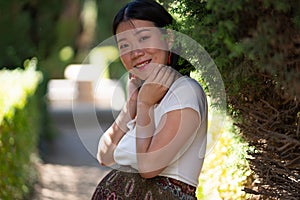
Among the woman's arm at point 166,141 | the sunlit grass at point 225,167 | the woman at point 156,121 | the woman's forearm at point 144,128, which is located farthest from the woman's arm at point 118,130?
the sunlit grass at point 225,167

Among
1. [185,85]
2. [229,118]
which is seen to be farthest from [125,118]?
[229,118]

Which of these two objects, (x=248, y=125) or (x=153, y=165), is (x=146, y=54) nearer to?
(x=153, y=165)

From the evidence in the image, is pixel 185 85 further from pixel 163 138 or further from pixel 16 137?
pixel 16 137

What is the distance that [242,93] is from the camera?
123 inches

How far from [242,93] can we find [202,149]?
1.46 ft

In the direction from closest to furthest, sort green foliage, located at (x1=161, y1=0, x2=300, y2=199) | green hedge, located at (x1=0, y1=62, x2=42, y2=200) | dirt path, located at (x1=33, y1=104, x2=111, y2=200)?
green foliage, located at (x1=161, y1=0, x2=300, y2=199) < green hedge, located at (x1=0, y1=62, x2=42, y2=200) < dirt path, located at (x1=33, y1=104, x2=111, y2=200)

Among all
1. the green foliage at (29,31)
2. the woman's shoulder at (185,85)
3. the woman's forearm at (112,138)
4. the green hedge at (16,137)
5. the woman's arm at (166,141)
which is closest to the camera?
the woman's arm at (166,141)

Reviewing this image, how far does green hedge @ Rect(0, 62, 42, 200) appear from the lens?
254 inches

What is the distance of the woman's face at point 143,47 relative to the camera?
2.84m

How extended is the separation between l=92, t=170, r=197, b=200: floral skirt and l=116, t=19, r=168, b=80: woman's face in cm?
45

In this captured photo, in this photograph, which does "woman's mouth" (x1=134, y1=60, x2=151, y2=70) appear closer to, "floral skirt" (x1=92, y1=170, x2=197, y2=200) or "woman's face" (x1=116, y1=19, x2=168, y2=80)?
"woman's face" (x1=116, y1=19, x2=168, y2=80)

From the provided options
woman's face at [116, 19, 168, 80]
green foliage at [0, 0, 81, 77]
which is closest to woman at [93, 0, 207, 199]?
woman's face at [116, 19, 168, 80]

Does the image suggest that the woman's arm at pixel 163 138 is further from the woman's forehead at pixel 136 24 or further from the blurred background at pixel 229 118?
the woman's forehead at pixel 136 24

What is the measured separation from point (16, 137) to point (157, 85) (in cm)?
471
